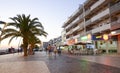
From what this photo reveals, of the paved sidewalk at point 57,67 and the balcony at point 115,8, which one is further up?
the balcony at point 115,8

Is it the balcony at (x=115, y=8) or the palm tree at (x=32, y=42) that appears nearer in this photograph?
the palm tree at (x=32, y=42)

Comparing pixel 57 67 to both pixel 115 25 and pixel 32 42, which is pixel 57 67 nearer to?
pixel 115 25

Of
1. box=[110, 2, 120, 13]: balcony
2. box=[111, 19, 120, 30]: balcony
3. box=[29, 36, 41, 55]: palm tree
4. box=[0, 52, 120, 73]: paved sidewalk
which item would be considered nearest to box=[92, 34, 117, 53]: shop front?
box=[111, 19, 120, 30]: balcony

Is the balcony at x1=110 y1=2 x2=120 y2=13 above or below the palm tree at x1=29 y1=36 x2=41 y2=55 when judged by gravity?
above

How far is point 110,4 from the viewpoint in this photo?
148 ft

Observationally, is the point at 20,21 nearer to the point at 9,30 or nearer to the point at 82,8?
the point at 9,30

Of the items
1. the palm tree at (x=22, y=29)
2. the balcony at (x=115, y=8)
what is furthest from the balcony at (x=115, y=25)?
the palm tree at (x=22, y=29)

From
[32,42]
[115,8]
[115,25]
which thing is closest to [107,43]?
[115,25]

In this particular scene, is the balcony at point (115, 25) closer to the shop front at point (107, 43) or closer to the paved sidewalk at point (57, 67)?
the shop front at point (107, 43)

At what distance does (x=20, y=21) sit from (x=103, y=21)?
20179 mm

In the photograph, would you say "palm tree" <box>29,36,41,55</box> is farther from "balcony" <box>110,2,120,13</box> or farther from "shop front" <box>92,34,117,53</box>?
"balcony" <box>110,2,120,13</box>

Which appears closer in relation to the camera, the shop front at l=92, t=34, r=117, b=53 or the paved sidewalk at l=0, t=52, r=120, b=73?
the paved sidewalk at l=0, t=52, r=120, b=73

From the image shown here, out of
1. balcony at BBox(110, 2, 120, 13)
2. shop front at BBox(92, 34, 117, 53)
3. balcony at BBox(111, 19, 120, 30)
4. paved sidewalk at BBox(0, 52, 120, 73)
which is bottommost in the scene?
paved sidewalk at BBox(0, 52, 120, 73)

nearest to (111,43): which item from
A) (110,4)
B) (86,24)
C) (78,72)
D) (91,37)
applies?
(91,37)
